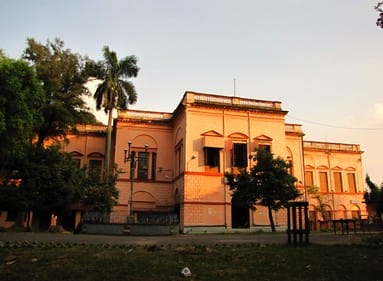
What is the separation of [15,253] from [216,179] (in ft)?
69.5

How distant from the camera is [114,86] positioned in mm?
31391

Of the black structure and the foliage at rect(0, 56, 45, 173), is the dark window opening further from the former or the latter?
the black structure

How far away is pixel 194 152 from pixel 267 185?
7.23 m

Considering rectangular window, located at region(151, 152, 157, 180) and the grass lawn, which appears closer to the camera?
the grass lawn

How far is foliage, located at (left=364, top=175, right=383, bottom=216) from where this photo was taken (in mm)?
32322

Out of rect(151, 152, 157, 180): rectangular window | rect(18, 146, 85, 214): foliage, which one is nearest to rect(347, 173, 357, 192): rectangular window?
rect(151, 152, 157, 180): rectangular window

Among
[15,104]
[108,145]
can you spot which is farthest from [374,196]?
[15,104]

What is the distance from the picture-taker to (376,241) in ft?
36.7

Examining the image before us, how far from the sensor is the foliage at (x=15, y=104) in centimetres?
1958

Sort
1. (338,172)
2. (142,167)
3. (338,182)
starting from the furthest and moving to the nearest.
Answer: (338,172)
(338,182)
(142,167)

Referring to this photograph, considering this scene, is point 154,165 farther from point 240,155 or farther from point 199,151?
point 240,155

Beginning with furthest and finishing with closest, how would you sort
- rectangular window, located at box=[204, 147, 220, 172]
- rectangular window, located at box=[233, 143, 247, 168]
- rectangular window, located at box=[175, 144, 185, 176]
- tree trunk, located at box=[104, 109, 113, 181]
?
rectangular window, located at box=[175, 144, 185, 176] < rectangular window, located at box=[233, 143, 247, 168] < rectangular window, located at box=[204, 147, 220, 172] < tree trunk, located at box=[104, 109, 113, 181]

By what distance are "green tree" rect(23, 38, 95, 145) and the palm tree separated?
151cm

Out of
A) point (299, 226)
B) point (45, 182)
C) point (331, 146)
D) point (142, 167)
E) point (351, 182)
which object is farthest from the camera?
point (331, 146)
